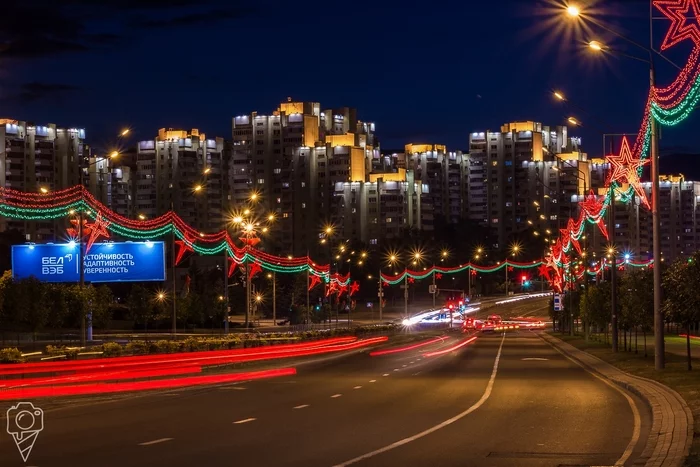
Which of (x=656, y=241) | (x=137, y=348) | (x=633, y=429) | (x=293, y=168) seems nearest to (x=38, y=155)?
(x=293, y=168)

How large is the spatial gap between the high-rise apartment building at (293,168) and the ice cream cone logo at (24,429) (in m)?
158

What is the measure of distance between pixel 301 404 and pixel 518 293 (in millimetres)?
151516

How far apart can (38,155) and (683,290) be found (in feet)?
527

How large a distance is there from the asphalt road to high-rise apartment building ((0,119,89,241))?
147 meters

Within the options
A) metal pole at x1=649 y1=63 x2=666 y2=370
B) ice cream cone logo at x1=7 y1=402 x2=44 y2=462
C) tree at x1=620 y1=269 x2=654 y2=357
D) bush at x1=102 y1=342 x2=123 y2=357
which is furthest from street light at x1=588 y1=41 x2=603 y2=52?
bush at x1=102 y1=342 x2=123 y2=357

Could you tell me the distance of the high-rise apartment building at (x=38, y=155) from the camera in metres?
172

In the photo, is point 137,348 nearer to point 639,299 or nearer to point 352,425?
point 639,299

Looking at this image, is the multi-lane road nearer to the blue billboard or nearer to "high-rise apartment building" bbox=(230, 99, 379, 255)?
the blue billboard

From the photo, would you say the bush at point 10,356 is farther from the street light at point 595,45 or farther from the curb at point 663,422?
the street light at point 595,45

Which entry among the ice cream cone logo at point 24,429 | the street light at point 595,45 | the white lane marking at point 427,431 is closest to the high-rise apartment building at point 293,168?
the street light at point 595,45

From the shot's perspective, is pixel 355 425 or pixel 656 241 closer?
pixel 355 425

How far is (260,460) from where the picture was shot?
47.4 ft

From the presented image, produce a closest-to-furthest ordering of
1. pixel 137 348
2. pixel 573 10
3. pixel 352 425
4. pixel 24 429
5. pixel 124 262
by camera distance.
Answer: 1. pixel 24 429
2. pixel 352 425
3. pixel 573 10
4. pixel 137 348
5. pixel 124 262

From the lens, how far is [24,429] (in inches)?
702
